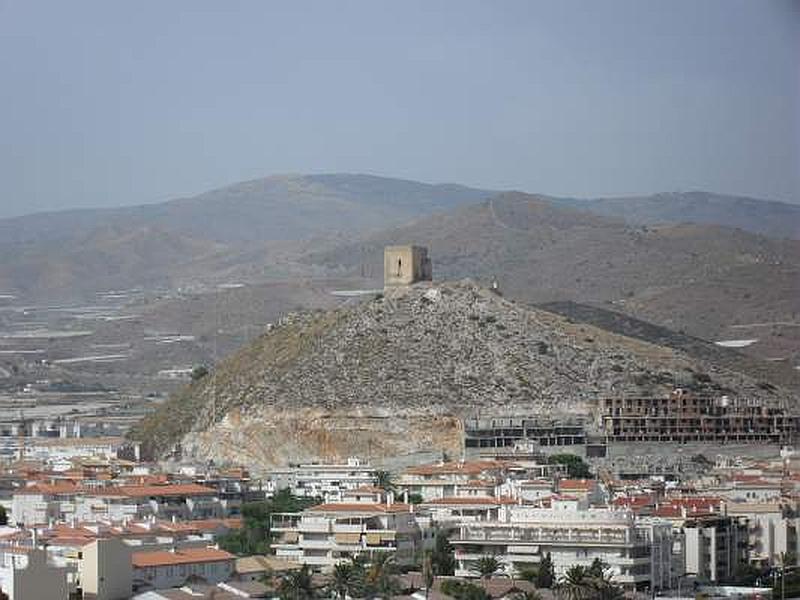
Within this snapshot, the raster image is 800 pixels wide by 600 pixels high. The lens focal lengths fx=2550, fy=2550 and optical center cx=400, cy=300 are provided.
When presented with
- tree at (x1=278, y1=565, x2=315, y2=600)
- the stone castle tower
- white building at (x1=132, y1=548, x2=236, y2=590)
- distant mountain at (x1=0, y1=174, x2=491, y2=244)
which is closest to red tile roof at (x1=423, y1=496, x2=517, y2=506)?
white building at (x1=132, y1=548, x2=236, y2=590)

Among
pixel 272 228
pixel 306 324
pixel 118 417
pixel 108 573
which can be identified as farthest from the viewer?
pixel 272 228

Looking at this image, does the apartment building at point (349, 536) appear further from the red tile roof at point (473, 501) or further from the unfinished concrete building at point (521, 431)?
the unfinished concrete building at point (521, 431)

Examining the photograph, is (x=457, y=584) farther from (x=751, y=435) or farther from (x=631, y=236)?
(x=631, y=236)

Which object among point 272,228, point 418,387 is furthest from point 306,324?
point 272,228

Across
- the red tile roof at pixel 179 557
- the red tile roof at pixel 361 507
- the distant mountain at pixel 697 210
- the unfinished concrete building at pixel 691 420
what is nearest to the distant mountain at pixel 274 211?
the distant mountain at pixel 697 210

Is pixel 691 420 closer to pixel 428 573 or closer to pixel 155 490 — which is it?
pixel 155 490

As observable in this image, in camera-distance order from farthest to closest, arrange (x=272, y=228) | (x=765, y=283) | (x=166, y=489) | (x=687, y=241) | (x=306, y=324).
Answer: (x=272, y=228), (x=687, y=241), (x=765, y=283), (x=306, y=324), (x=166, y=489)

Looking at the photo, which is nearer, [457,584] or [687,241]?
[457,584]
